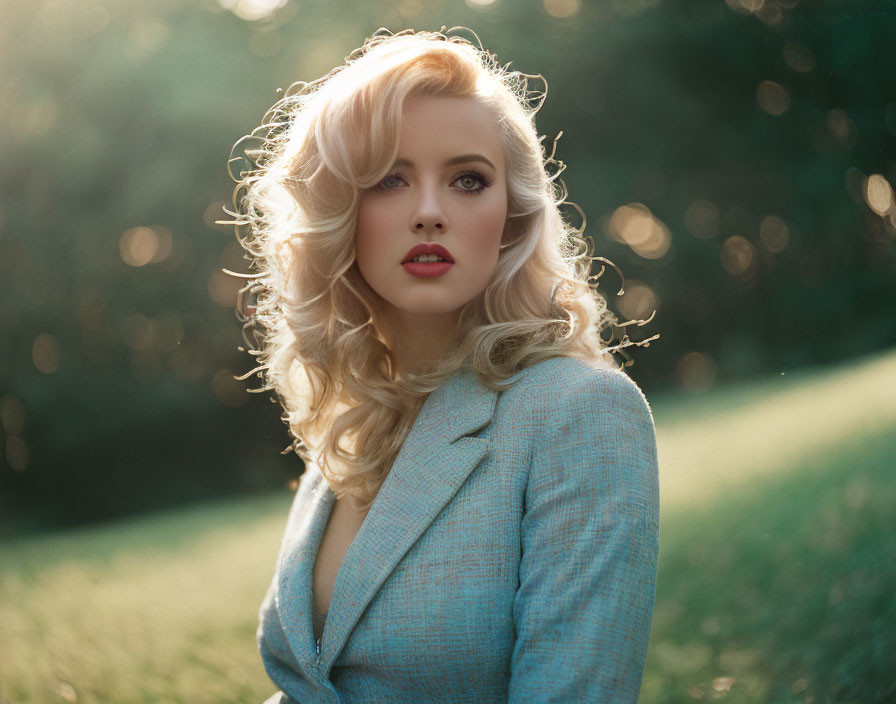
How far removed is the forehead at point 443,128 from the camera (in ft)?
6.07

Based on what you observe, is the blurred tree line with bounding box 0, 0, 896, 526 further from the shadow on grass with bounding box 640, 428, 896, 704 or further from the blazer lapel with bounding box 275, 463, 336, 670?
the blazer lapel with bounding box 275, 463, 336, 670

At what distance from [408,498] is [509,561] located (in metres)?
0.26

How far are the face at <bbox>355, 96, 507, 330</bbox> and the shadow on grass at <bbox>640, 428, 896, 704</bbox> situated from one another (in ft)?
7.98

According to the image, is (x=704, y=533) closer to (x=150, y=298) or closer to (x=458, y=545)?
(x=458, y=545)

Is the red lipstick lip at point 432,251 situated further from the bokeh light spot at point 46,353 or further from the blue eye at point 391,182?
the bokeh light spot at point 46,353

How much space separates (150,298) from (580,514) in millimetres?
6227

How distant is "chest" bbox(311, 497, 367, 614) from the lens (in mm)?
1911

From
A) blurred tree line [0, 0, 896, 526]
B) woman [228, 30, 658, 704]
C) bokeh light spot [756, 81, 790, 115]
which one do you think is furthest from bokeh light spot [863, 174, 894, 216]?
woman [228, 30, 658, 704]

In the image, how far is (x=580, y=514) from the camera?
5.06 feet

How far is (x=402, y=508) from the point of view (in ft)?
5.71

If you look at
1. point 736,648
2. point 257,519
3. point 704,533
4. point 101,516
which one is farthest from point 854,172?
point 101,516

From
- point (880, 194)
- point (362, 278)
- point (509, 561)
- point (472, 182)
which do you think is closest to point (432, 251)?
point (472, 182)

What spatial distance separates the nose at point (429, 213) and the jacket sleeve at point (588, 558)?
504 millimetres

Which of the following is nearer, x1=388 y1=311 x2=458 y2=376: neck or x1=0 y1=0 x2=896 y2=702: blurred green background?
x1=388 y1=311 x2=458 y2=376: neck
